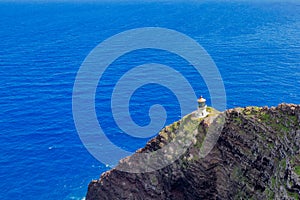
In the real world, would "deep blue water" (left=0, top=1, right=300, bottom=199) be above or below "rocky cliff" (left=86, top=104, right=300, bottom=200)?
above

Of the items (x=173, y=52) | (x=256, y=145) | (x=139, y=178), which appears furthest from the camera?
(x=173, y=52)

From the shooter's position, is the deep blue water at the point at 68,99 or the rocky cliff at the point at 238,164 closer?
the rocky cliff at the point at 238,164

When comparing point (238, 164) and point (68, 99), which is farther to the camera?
point (68, 99)

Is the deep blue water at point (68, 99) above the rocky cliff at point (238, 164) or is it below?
above

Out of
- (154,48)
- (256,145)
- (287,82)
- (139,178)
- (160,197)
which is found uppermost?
(154,48)

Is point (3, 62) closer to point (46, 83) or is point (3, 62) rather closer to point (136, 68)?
point (46, 83)

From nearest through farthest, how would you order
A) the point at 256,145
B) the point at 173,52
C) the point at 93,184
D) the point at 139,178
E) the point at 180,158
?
the point at 256,145
the point at 180,158
the point at 139,178
the point at 93,184
the point at 173,52

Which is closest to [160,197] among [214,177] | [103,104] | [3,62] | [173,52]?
[214,177]

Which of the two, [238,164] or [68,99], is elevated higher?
[68,99]
